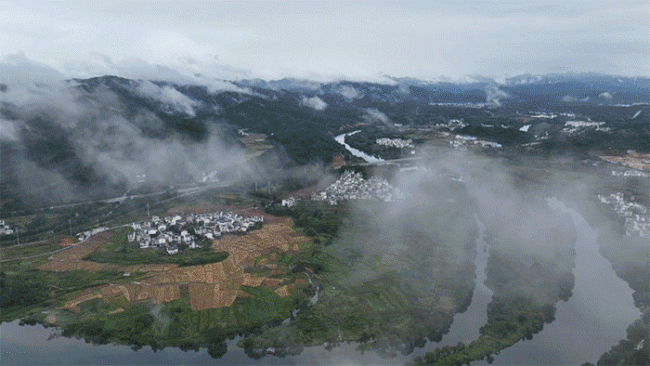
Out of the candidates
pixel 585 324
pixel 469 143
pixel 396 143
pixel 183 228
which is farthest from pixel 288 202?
pixel 469 143

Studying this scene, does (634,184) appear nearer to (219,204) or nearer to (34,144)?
(219,204)

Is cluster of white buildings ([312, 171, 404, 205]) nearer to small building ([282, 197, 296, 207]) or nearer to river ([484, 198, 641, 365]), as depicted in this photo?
small building ([282, 197, 296, 207])

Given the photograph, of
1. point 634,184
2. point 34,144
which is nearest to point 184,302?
point 34,144

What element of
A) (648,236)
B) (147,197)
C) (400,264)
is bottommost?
(147,197)

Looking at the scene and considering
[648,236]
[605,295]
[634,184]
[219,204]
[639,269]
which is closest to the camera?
[605,295]

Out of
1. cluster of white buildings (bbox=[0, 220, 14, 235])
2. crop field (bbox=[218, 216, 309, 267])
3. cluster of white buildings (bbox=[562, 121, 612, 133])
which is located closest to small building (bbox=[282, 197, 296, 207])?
crop field (bbox=[218, 216, 309, 267])

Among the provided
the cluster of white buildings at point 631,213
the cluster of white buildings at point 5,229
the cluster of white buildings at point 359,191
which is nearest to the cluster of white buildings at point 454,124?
the cluster of white buildings at point 359,191

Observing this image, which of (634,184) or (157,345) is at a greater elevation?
(634,184)

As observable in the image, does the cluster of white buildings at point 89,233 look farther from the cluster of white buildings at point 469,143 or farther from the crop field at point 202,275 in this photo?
the cluster of white buildings at point 469,143

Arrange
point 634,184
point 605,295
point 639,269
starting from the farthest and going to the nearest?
point 634,184
point 639,269
point 605,295
